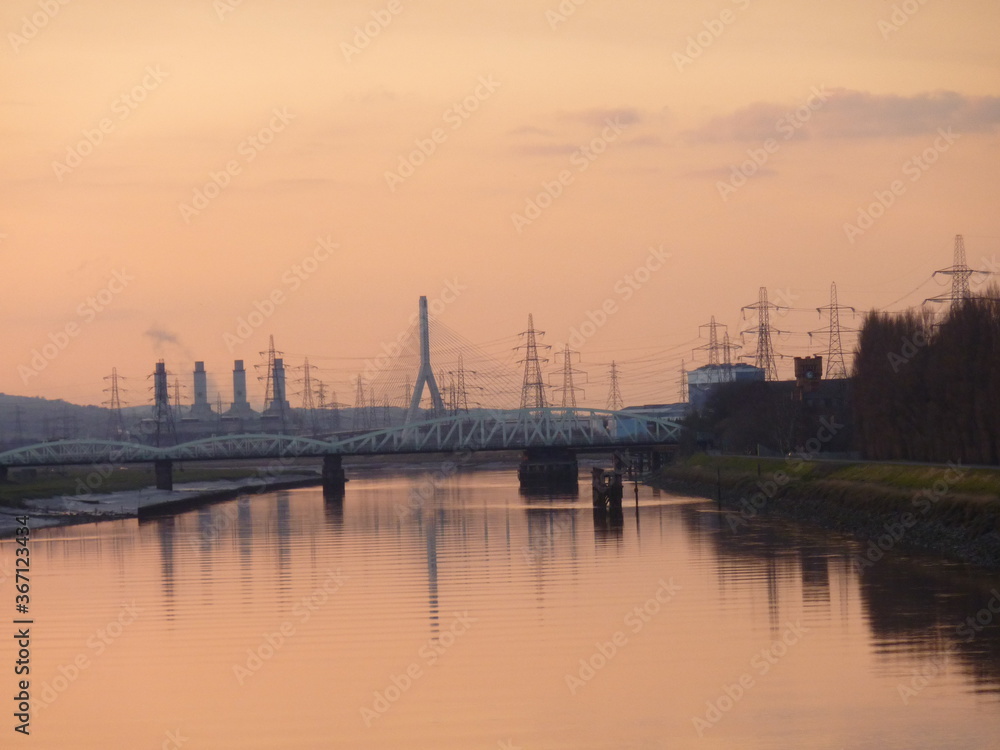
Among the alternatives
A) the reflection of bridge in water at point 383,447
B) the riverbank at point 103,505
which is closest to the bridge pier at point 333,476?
the reflection of bridge in water at point 383,447

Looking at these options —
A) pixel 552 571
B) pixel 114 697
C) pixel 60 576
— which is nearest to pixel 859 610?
pixel 552 571

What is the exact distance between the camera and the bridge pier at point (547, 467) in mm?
95812

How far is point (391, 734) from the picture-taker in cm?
1662

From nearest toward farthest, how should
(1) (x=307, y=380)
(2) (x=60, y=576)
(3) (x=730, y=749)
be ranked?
(3) (x=730, y=749) < (2) (x=60, y=576) < (1) (x=307, y=380)

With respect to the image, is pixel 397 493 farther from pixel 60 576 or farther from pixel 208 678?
pixel 208 678

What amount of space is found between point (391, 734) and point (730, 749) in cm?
404

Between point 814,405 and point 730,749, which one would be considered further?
point 814,405
